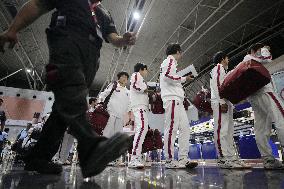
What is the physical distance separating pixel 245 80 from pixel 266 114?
0.54 meters

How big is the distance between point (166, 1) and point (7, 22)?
6.48m

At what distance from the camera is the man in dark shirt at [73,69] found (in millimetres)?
1108

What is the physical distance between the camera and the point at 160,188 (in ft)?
3.93

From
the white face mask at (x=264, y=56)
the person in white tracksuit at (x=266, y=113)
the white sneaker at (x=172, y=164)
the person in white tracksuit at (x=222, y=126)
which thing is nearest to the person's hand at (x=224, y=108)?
the person in white tracksuit at (x=222, y=126)

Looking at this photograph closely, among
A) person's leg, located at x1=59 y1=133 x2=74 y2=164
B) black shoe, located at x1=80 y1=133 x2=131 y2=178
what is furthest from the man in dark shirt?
person's leg, located at x1=59 y1=133 x2=74 y2=164

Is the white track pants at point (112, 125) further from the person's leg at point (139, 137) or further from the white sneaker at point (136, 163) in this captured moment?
the white sneaker at point (136, 163)

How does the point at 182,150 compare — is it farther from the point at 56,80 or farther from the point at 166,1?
the point at 166,1

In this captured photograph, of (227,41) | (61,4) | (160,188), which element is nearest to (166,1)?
(227,41)

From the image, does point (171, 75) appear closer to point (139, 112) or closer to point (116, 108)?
point (139, 112)

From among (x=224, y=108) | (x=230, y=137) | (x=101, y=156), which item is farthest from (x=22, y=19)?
(x=230, y=137)

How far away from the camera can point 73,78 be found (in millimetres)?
1230

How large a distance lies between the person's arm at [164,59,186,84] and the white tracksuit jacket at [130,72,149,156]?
1.91 ft

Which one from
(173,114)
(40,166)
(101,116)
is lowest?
(40,166)

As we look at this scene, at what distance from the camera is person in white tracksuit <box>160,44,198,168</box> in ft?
10.4
